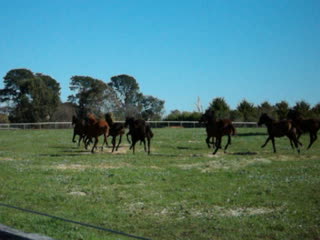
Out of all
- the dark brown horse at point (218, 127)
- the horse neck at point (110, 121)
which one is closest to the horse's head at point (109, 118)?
the horse neck at point (110, 121)

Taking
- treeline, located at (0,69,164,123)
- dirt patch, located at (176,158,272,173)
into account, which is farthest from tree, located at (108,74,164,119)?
dirt patch, located at (176,158,272,173)

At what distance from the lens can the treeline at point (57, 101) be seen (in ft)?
226

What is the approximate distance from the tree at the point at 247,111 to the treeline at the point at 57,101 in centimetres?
1517

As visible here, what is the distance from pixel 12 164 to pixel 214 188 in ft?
33.2

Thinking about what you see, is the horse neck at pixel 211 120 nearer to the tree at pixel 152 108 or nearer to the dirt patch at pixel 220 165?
the dirt patch at pixel 220 165

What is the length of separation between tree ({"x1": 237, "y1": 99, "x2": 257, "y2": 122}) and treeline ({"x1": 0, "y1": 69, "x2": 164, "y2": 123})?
49.8 feet

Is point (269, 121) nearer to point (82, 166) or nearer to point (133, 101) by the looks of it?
point (82, 166)

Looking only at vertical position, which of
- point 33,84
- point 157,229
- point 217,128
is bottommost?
point 157,229

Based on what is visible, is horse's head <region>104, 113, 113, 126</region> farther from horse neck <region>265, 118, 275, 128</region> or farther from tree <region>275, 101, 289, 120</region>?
tree <region>275, 101, 289, 120</region>

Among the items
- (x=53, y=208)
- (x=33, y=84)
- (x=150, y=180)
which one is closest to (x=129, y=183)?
(x=150, y=180)

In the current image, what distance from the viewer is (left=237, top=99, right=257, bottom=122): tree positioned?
63250 mm

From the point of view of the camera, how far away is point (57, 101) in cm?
7088

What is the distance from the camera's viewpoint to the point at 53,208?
9.92m

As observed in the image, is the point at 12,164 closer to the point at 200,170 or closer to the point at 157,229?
the point at 200,170
